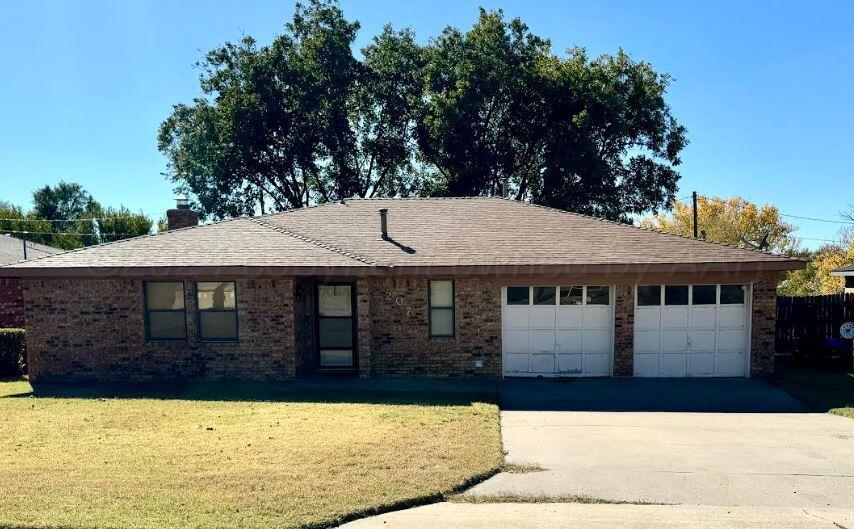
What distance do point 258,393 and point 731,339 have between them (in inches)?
414

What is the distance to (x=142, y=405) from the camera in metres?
10.7

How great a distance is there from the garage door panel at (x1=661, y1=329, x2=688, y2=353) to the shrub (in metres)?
15.8

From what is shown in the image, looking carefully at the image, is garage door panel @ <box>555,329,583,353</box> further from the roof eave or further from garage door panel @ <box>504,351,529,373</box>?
the roof eave

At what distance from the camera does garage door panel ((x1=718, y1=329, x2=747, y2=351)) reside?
42.2ft

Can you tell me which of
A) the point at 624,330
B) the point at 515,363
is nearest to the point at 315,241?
the point at 515,363

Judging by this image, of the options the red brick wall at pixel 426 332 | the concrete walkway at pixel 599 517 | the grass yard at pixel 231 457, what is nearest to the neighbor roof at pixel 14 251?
the grass yard at pixel 231 457

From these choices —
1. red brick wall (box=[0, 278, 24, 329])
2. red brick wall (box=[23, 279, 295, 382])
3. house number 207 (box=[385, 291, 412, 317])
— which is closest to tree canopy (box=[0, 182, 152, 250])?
red brick wall (box=[0, 278, 24, 329])

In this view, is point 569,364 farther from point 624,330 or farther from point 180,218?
point 180,218

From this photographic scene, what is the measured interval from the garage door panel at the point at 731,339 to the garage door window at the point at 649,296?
1616 mm

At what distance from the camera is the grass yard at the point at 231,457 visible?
583cm

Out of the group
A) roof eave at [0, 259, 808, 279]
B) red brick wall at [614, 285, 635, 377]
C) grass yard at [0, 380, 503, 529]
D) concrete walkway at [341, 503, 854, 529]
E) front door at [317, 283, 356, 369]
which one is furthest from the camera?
front door at [317, 283, 356, 369]

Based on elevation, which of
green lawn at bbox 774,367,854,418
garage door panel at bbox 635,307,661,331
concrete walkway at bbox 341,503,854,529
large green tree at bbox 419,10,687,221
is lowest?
green lawn at bbox 774,367,854,418

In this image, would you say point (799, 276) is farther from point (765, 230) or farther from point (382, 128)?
point (382, 128)

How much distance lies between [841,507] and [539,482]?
3172 mm
